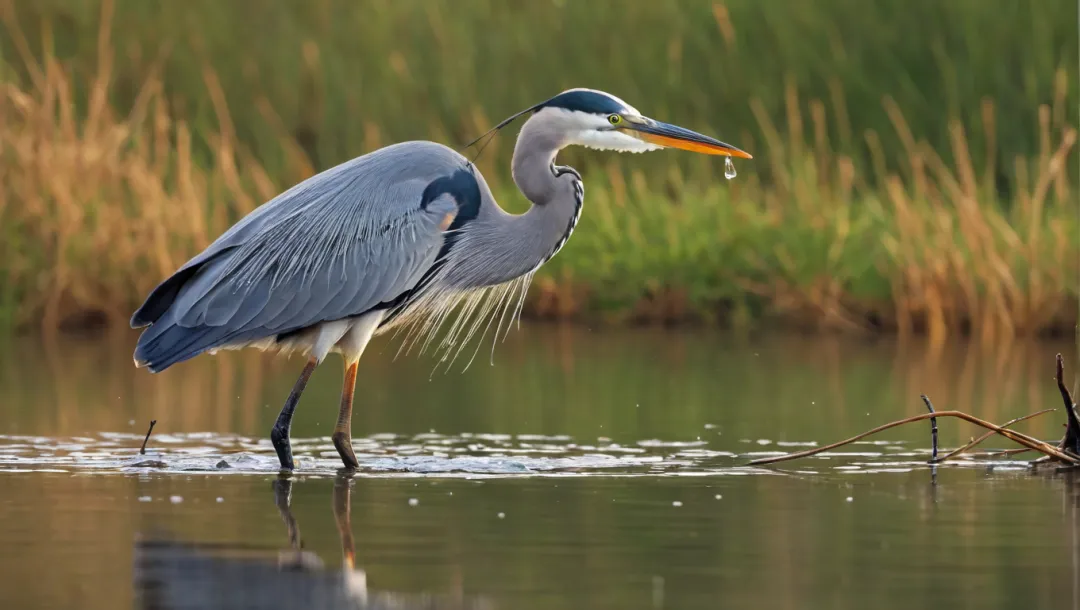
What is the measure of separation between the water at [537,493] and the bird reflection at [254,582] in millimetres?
12

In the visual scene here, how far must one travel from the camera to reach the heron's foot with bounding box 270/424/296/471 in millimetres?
7730

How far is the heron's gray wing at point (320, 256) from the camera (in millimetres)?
8188

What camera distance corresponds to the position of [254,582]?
5031mm

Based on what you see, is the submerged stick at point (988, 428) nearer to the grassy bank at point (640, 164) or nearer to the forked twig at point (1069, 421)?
the forked twig at point (1069, 421)

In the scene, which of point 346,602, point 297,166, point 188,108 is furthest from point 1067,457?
point 188,108

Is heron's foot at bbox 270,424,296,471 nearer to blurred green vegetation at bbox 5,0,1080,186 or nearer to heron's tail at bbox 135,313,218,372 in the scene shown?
heron's tail at bbox 135,313,218,372

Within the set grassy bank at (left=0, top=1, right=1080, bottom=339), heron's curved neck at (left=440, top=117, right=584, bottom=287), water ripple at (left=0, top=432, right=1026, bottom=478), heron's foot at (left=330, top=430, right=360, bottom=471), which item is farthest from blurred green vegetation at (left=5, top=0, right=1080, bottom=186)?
heron's foot at (left=330, top=430, right=360, bottom=471)

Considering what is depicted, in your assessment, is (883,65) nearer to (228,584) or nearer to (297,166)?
(297,166)

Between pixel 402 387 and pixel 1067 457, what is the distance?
473 centimetres

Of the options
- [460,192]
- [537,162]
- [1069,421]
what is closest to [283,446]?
[460,192]

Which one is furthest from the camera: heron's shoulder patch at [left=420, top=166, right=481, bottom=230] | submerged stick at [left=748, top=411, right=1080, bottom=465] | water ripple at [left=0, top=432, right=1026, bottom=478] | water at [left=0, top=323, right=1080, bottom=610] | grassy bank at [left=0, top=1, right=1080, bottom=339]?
grassy bank at [left=0, top=1, right=1080, bottom=339]

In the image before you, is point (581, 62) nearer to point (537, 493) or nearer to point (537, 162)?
point (537, 162)

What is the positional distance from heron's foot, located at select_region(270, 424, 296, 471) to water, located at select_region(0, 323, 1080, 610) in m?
0.12

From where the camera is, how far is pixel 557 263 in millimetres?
14992
